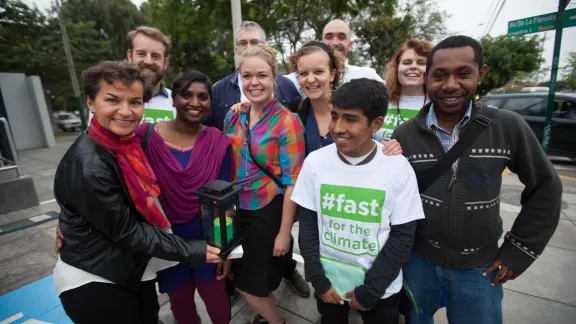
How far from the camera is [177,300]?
6.56 ft

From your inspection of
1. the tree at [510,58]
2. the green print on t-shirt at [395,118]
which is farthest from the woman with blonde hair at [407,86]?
the tree at [510,58]

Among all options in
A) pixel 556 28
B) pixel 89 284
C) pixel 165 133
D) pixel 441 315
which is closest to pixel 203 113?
pixel 165 133

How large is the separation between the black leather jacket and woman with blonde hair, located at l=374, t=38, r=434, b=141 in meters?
1.69

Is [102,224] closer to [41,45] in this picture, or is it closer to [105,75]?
[105,75]

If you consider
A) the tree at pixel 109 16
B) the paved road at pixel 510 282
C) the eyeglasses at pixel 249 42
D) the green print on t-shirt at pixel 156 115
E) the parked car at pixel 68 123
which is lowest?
the paved road at pixel 510 282

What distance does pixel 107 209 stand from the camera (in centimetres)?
131

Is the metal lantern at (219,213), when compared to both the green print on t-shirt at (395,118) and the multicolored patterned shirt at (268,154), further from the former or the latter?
the green print on t-shirt at (395,118)

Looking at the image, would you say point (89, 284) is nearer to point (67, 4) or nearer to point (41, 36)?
point (41, 36)

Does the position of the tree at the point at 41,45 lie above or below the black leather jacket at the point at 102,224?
above

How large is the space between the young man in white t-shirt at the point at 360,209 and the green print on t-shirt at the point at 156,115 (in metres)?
1.70

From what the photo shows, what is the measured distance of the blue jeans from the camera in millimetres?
1465

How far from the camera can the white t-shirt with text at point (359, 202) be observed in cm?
143

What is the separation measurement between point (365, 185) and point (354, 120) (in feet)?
1.12

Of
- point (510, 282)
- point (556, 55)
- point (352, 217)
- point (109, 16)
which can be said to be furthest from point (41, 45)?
point (556, 55)
